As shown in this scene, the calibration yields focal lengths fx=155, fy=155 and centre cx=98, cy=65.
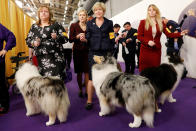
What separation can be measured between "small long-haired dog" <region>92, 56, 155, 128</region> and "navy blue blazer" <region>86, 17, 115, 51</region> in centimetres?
26

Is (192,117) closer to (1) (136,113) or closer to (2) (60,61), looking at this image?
(1) (136,113)

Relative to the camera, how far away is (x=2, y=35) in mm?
2260

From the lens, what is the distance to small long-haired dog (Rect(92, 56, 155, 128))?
1.63 m

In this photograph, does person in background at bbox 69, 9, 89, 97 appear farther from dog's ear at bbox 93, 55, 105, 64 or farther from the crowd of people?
dog's ear at bbox 93, 55, 105, 64

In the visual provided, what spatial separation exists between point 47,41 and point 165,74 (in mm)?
1696

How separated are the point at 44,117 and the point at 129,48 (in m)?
2.91

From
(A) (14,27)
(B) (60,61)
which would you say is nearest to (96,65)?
(B) (60,61)

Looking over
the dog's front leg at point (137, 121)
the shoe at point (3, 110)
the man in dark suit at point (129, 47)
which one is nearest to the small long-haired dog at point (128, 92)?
the dog's front leg at point (137, 121)

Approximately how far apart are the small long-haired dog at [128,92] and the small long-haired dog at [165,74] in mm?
391

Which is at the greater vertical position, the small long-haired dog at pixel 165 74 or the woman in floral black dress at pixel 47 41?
the woman in floral black dress at pixel 47 41

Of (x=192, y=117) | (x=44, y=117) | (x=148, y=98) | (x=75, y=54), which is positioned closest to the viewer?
(x=148, y=98)

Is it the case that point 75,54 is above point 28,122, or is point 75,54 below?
above

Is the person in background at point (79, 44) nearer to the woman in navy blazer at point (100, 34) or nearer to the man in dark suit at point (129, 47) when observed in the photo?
the woman in navy blazer at point (100, 34)

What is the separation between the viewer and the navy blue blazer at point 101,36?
2.22m
